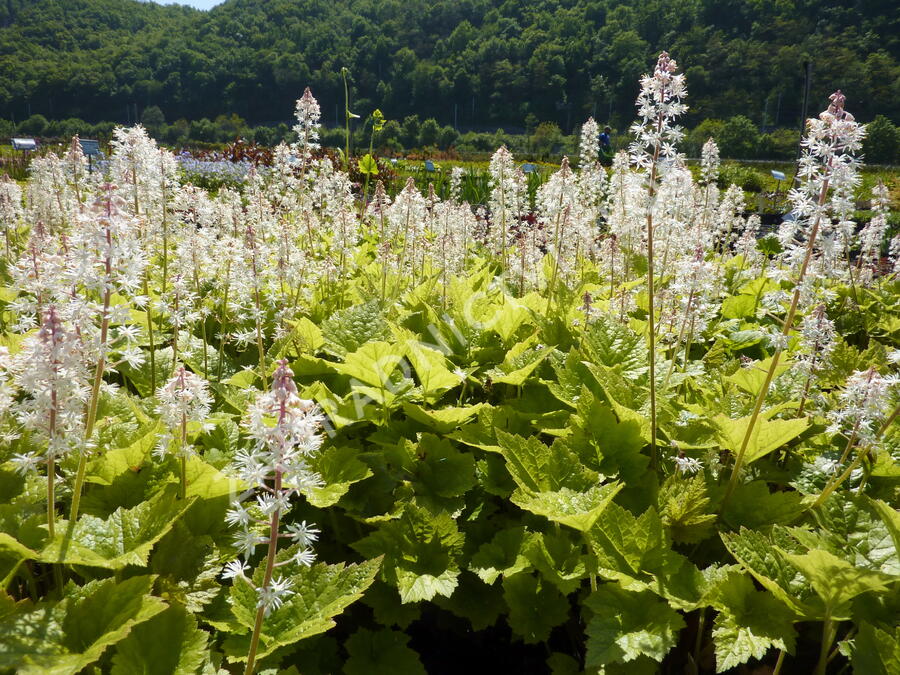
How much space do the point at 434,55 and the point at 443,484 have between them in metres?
157

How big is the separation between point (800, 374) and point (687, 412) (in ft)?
2.44

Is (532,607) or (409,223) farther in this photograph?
(409,223)

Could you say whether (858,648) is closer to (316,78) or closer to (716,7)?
(316,78)

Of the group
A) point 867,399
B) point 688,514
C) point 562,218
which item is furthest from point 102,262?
point 562,218

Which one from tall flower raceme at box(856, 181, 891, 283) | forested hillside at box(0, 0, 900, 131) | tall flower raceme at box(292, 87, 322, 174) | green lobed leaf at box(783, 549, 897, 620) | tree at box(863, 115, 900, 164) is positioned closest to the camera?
green lobed leaf at box(783, 549, 897, 620)

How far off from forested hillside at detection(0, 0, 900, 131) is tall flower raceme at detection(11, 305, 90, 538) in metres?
103

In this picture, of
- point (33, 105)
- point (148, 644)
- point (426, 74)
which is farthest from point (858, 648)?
point (33, 105)

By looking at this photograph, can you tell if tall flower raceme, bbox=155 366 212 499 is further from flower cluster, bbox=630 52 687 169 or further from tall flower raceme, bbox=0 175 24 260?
tall flower raceme, bbox=0 175 24 260

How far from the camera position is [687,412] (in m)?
2.88

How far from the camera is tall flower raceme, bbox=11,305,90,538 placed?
1535 mm

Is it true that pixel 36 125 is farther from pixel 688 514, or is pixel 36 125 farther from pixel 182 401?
pixel 688 514

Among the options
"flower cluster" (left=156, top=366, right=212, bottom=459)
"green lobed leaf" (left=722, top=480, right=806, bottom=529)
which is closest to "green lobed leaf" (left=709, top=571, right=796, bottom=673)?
"green lobed leaf" (left=722, top=480, right=806, bottom=529)

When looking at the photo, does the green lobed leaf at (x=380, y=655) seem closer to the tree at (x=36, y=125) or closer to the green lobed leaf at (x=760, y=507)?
the green lobed leaf at (x=760, y=507)

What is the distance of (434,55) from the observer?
468 ft
